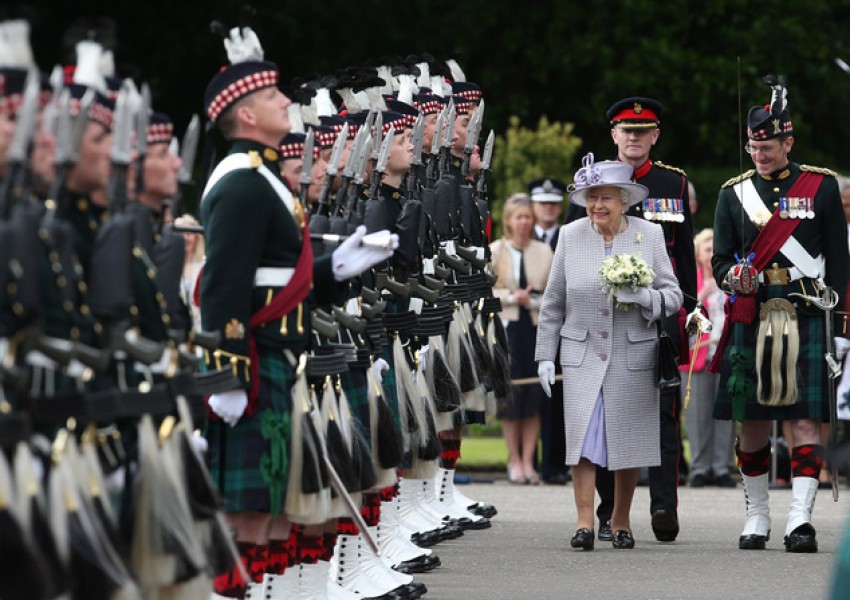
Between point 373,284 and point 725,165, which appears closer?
point 373,284

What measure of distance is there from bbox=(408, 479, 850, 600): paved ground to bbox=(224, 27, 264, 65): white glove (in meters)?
2.80

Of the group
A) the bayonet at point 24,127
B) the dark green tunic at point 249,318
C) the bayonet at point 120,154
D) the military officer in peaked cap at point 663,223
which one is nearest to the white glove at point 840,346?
the military officer in peaked cap at point 663,223

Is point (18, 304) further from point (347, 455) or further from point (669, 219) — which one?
point (669, 219)

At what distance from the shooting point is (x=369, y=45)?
29.5m

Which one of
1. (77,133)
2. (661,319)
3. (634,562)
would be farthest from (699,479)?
(77,133)

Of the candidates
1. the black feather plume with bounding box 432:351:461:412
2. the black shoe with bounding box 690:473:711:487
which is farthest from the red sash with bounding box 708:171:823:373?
the black shoe with bounding box 690:473:711:487

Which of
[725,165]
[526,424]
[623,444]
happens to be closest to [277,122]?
[623,444]

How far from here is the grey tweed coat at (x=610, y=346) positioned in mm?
11203

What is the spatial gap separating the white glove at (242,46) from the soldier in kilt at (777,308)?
4.22 m

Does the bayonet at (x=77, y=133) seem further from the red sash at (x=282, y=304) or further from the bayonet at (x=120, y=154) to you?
the red sash at (x=282, y=304)

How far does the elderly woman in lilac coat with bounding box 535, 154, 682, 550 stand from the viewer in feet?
36.7

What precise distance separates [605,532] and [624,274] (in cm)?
164

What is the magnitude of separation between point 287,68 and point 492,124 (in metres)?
2.92

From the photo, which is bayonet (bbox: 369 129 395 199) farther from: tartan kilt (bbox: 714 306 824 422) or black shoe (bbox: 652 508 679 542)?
black shoe (bbox: 652 508 679 542)
